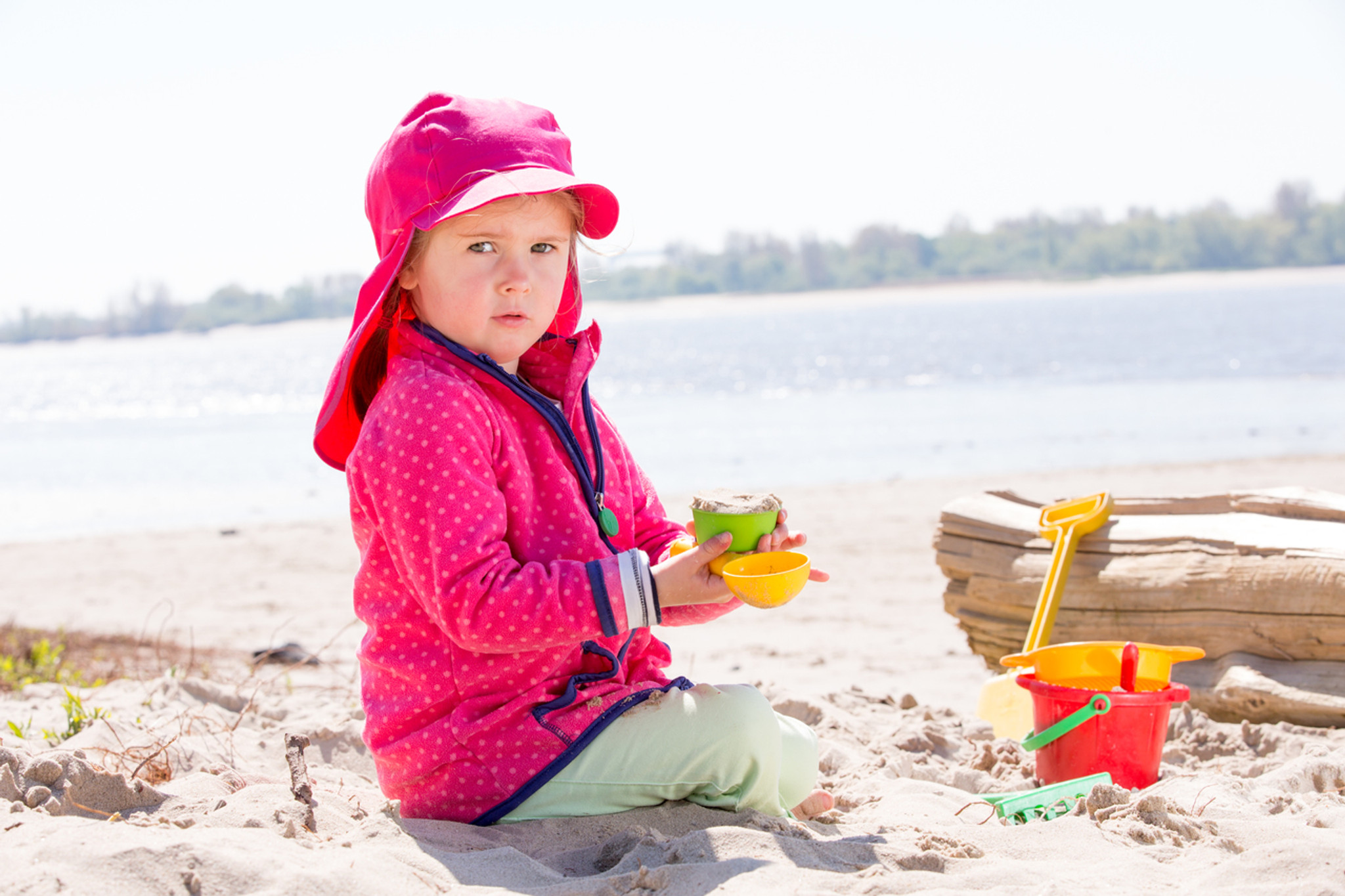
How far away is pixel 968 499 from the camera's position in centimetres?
409

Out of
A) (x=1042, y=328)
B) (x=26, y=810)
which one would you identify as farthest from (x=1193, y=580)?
(x=1042, y=328)

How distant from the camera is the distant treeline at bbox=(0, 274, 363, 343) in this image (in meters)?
71.5

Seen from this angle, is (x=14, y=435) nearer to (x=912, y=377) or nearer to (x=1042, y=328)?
(x=912, y=377)

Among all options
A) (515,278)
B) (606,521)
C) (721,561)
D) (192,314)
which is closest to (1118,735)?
(721,561)

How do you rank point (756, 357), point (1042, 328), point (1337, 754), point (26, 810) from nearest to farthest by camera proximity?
1. point (26, 810)
2. point (1337, 754)
3. point (756, 357)
4. point (1042, 328)

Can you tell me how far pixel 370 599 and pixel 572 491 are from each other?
454mm

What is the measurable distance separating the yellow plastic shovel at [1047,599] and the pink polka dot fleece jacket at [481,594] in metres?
1.47

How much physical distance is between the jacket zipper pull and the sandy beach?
22.5 inches

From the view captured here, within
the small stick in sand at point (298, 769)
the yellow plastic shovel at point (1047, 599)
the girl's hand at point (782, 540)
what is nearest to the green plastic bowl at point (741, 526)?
the girl's hand at point (782, 540)

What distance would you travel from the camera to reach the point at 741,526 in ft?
6.80

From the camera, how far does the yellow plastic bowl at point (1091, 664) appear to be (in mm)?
2943

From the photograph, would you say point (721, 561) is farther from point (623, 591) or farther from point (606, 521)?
point (606, 521)

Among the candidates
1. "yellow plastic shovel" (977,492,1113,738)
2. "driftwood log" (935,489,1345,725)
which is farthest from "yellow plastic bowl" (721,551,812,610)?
"driftwood log" (935,489,1345,725)

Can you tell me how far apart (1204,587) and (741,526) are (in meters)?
2.03
